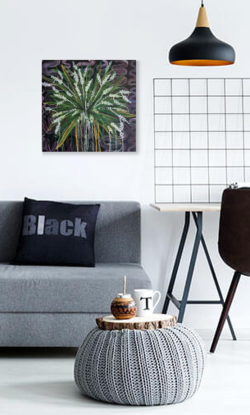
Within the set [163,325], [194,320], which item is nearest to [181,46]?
[163,325]

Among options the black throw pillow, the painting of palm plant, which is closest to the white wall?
the painting of palm plant

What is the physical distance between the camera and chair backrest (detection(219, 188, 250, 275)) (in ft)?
11.9

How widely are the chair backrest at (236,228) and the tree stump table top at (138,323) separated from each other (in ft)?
2.66

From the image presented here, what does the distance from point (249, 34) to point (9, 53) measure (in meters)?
1.59

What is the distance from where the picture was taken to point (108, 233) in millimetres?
4352

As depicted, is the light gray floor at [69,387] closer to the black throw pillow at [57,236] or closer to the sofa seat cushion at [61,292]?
the sofa seat cushion at [61,292]

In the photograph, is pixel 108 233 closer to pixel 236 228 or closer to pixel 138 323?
pixel 236 228

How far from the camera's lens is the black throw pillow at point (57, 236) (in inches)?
159

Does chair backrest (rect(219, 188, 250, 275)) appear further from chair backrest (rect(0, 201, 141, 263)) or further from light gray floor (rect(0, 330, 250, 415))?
chair backrest (rect(0, 201, 141, 263))

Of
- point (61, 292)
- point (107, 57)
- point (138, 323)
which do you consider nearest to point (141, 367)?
point (138, 323)

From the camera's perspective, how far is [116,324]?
2914mm

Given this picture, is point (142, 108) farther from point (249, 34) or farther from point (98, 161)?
point (249, 34)

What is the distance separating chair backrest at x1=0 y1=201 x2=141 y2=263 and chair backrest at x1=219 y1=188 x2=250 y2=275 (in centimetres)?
74

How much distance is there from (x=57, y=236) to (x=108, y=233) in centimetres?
41
